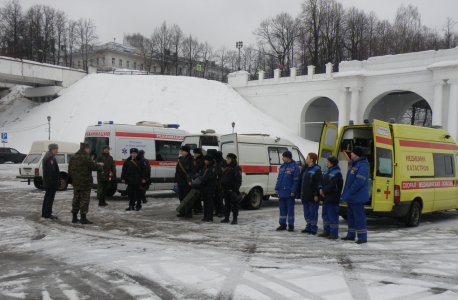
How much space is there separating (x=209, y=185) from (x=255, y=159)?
2755 millimetres

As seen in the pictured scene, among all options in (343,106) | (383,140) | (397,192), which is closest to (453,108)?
(343,106)

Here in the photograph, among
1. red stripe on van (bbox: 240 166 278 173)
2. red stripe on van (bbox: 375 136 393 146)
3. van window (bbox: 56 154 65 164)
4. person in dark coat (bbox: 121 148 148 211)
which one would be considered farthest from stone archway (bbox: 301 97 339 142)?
red stripe on van (bbox: 375 136 393 146)

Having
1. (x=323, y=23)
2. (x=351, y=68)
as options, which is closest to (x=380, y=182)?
(x=351, y=68)

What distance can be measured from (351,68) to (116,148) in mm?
28159

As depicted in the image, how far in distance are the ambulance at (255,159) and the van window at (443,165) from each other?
3.75m

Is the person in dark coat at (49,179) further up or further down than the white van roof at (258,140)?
further down

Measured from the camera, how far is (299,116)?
4084 centimetres

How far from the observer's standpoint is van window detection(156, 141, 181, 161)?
15013 mm

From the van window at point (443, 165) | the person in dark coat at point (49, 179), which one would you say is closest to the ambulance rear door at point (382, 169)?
the van window at point (443, 165)

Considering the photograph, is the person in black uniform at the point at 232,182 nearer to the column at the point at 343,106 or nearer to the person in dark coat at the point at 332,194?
the person in dark coat at the point at 332,194

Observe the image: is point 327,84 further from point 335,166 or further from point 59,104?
point 335,166

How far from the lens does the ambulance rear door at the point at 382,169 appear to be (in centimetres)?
841

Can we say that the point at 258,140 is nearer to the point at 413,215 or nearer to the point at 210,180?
the point at 210,180

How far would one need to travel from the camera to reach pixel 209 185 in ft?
31.4
